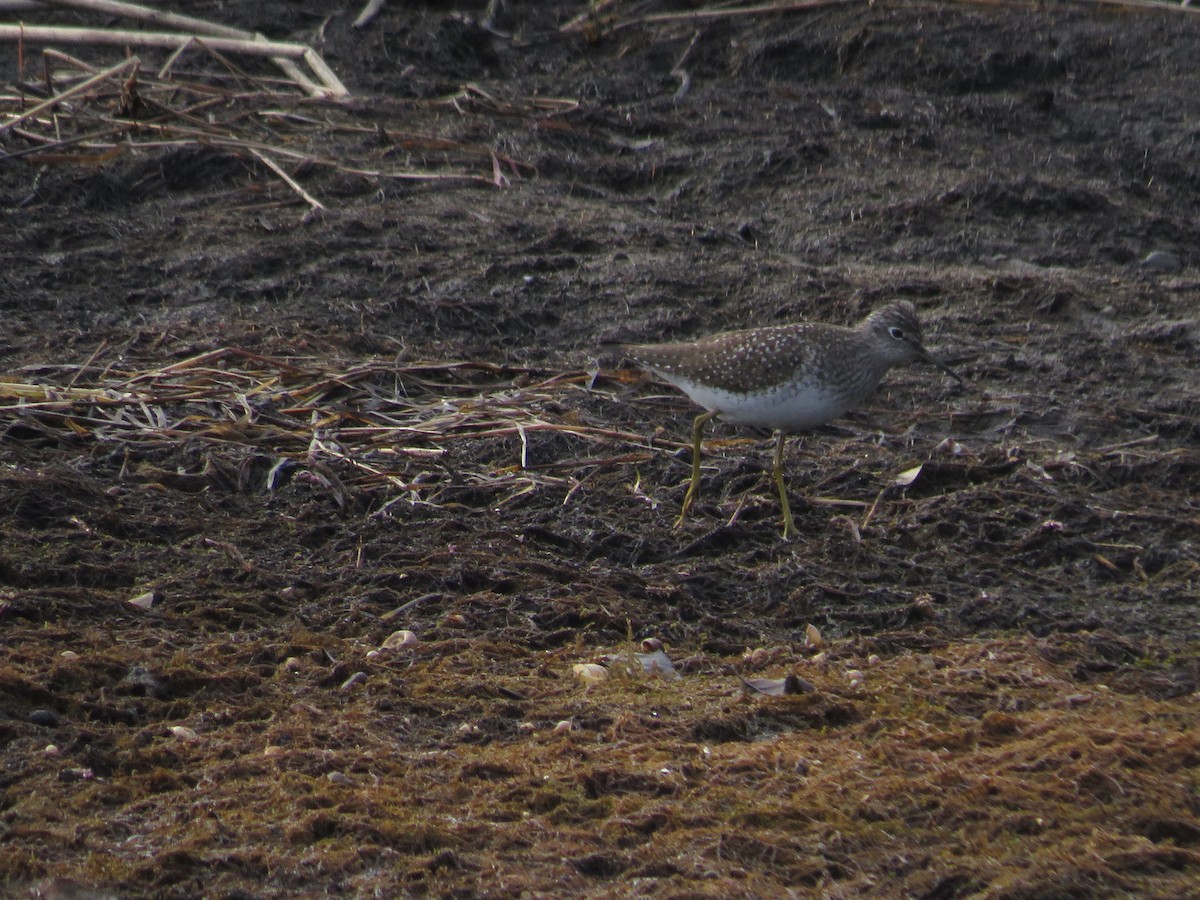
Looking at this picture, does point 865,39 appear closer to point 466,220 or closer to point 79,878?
point 466,220

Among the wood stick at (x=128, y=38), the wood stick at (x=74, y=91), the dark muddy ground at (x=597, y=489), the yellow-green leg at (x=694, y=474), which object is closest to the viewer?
the dark muddy ground at (x=597, y=489)

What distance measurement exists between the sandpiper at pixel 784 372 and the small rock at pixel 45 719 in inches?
96.7

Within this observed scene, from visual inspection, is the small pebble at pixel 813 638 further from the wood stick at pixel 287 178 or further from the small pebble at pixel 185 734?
the wood stick at pixel 287 178

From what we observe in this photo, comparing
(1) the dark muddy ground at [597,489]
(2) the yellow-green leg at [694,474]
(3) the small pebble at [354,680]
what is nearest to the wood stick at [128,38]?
(1) the dark muddy ground at [597,489]

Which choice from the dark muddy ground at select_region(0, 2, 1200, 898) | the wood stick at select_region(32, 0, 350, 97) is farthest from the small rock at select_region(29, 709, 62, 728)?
the wood stick at select_region(32, 0, 350, 97)

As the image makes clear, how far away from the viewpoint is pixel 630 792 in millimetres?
3951

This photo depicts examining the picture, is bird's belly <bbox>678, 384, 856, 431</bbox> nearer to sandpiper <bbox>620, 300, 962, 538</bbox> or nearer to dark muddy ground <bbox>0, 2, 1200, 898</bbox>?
sandpiper <bbox>620, 300, 962, 538</bbox>

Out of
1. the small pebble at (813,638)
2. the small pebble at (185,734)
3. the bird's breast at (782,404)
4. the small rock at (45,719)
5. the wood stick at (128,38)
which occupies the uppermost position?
the bird's breast at (782,404)

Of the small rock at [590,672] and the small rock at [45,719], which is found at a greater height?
the small rock at [590,672]

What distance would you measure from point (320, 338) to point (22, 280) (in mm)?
1791

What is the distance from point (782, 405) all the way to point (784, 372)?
0.12 meters

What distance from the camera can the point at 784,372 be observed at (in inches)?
226

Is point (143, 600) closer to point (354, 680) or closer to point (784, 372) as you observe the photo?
point (354, 680)

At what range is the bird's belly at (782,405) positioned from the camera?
5730 millimetres
